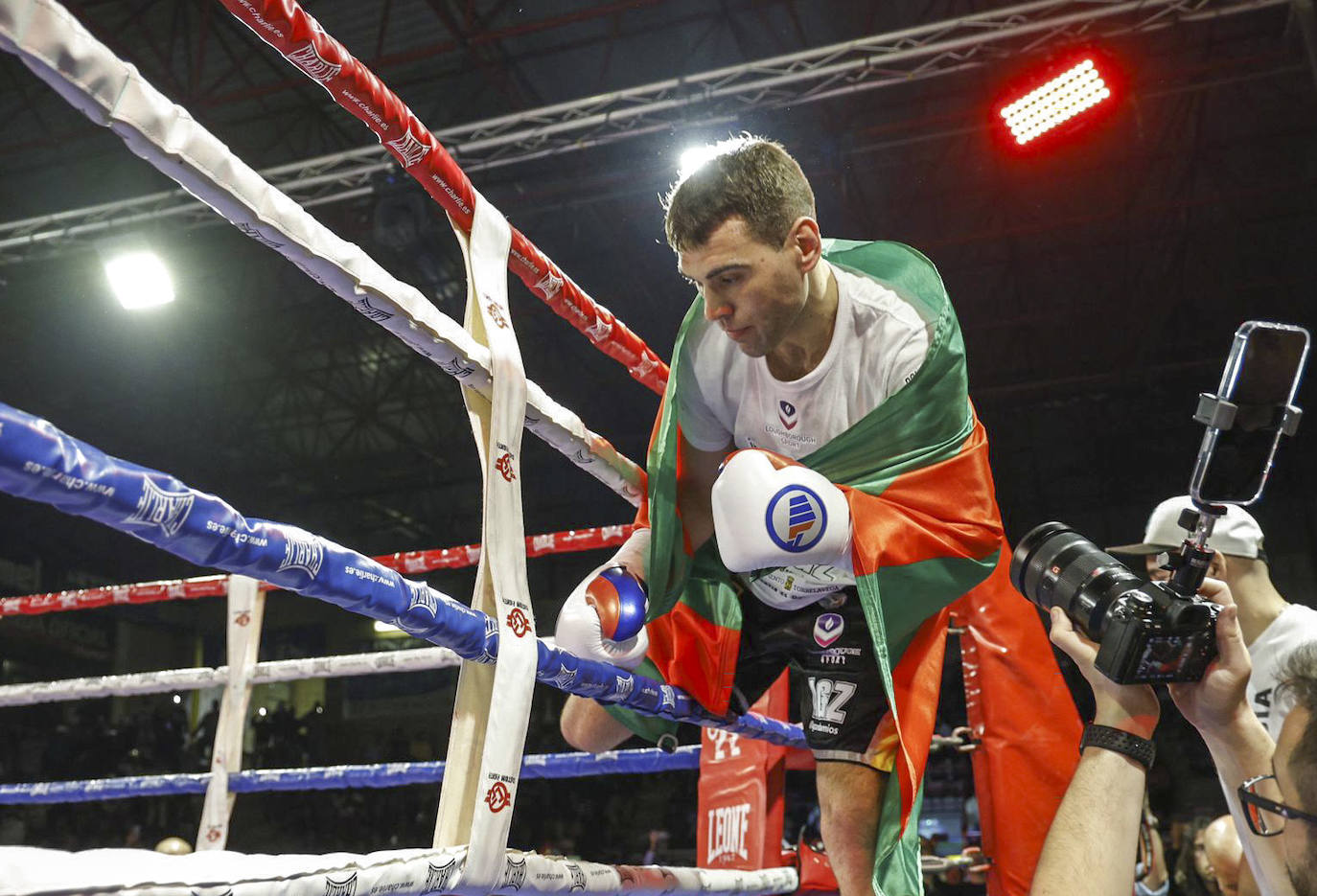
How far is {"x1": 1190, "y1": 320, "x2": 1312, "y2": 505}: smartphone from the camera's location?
0.95 metres

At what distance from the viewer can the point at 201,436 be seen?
9547 millimetres

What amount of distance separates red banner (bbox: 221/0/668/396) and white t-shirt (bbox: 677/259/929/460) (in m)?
0.22

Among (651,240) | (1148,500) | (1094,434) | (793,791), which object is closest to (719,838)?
(651,240)

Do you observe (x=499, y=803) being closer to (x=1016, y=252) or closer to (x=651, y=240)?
(x=651, y=240)

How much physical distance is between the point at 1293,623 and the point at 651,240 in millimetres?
5633

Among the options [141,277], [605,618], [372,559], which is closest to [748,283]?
[605,618]

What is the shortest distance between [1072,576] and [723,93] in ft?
13.6

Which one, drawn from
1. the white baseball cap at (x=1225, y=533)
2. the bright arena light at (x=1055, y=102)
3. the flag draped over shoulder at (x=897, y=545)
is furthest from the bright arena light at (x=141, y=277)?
the white baseball cap at (x=1225, y=533)

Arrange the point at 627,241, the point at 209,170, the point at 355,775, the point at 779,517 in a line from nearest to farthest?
the point at 209,170 → the point at 779,517 → the point at 355,775 → the point at 627,241

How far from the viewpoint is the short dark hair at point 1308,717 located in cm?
93

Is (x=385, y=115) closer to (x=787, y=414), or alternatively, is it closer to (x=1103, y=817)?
(x=787, y=414)

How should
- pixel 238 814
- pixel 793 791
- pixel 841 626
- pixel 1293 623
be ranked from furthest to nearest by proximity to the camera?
pixel 238 814
pixel 793 791
pixel 1293 623
pixel 841 626

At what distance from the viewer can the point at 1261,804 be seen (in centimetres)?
99

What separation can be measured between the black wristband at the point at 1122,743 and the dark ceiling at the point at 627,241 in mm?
4160
